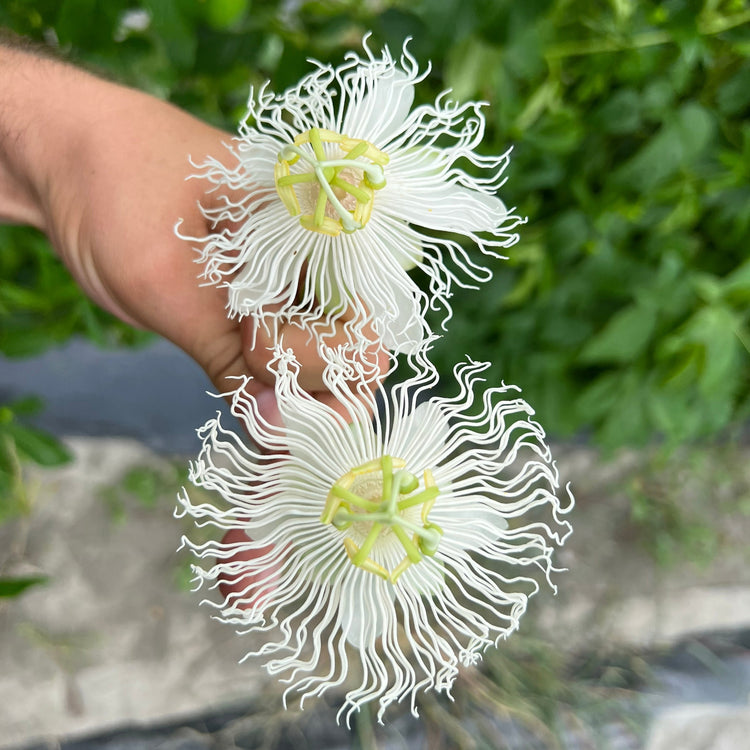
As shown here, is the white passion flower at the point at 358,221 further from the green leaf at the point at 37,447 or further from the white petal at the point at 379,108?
the green leaf at the point at 37,447

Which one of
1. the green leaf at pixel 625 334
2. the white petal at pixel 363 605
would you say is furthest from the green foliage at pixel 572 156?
the white petal at pixel 363 605

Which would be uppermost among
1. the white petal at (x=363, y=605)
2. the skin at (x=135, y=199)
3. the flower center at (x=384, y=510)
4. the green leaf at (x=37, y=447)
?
the skin at (x=135, y=199)

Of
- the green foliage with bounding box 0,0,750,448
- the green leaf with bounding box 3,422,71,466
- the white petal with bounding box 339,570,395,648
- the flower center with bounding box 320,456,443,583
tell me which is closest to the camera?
the flower center with bounding box 320,456,443,583

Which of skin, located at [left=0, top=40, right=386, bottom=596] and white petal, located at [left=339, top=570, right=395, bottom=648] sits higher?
skin, located at [left=0, top=40, right=386, bottom=596]

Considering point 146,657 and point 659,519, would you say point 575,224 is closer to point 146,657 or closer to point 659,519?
point 659,519

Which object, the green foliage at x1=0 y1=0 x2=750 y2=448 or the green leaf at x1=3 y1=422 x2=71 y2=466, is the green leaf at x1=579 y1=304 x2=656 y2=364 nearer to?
the green foliage at x1=0 y1=0 x2=750 y2=448

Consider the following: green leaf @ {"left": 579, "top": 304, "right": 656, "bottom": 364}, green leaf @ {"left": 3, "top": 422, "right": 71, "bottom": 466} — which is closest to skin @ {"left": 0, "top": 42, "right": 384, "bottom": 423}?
green leaf @ {"left": 3, "top": 422, "right": 71, "bottom": 466}

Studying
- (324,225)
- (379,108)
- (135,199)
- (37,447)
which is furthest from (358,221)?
(37,447)
